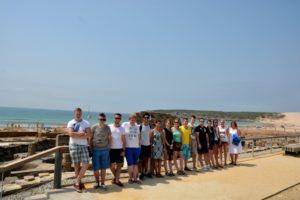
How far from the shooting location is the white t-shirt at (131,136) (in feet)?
29.3

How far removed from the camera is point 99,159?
27.0 ft

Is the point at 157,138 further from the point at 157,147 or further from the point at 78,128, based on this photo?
the point at 78,128

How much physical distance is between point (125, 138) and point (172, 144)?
1.76m

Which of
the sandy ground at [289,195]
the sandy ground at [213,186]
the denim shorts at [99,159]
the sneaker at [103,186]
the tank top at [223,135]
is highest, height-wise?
the tank top at [223,135]

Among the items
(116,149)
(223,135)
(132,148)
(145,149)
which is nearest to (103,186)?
(116,149)

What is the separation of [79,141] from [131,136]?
58.8 inches

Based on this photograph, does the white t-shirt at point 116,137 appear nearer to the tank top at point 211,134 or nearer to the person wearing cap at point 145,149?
the person wearing cap at point 145,149

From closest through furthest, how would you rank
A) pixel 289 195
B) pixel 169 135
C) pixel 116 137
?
pixel 289 195
pixel 116 137
pixel 169 135

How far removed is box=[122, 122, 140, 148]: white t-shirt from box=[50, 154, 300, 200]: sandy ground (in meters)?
0.96

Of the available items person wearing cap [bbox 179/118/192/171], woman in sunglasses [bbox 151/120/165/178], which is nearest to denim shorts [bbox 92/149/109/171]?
woman in sunglasses [bbox 151/120/165/178]

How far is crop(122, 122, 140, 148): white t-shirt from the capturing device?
29.3 ft

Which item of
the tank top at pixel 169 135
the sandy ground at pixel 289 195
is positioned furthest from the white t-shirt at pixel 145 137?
the sandy ground at pixel 289 195

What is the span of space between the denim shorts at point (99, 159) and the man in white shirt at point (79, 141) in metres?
0.25

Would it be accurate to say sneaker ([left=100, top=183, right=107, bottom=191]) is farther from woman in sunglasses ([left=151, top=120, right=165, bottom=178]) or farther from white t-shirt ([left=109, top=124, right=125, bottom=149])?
woman in sunglasses ([left=151, top=120, right=165, bottom=178])
